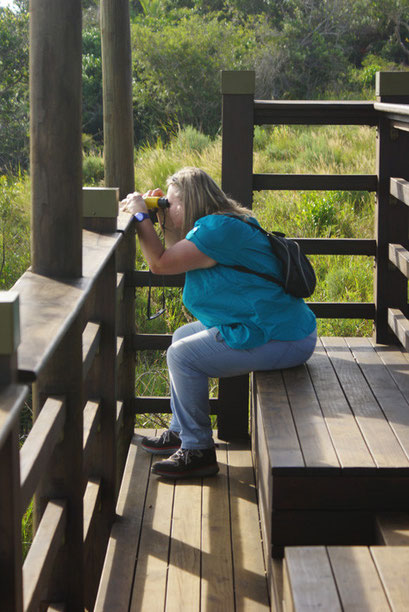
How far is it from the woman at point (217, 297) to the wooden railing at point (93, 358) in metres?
0.22

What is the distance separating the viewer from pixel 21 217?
386 inches

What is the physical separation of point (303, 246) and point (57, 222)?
2.03 meters

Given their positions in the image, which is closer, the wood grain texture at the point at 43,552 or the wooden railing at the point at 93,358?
the wooden railing at the point at 93,358

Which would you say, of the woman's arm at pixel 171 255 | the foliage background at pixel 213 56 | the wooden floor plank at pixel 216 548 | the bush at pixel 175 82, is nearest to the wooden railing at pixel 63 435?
the woman's arm at pixel 171 255

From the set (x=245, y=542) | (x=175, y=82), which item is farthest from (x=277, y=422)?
(x=175, y=82)

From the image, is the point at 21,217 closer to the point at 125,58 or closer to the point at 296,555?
the point at 125,58

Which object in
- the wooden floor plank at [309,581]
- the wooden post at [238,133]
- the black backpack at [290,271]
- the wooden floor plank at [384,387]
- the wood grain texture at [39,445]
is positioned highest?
the wooden post at [238,133]

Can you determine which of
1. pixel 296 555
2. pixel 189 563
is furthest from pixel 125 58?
pixel 296 555

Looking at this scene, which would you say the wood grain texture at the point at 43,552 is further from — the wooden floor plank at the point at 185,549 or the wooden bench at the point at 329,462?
the wooden bench at the point at 329,462

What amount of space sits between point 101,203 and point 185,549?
1152 millimetres

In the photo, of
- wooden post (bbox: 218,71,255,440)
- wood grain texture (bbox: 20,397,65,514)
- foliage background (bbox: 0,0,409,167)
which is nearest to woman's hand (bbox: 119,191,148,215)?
wooden post (bbox: 218,71,255,440)

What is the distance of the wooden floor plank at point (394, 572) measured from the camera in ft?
6.12

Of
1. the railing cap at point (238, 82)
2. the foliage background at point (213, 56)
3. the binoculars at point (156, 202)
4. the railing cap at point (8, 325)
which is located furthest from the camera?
the foliage background at point (213, 56)

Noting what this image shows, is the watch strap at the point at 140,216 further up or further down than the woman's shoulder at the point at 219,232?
further up
